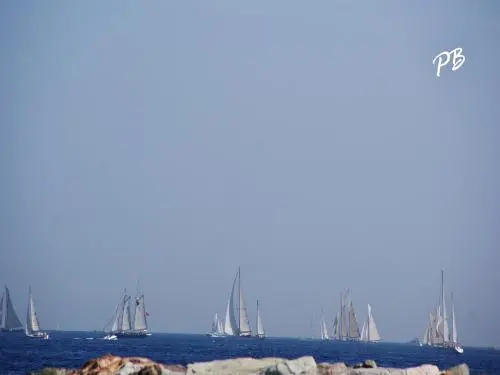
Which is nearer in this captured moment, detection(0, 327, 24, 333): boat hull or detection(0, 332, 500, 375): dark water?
detection(0, 332, 500, 375): dark water

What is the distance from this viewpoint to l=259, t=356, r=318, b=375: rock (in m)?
40.1

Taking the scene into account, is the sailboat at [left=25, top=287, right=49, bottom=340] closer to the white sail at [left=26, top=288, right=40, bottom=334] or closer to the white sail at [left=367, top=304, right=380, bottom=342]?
the white sail at [left=26, top=288, right=40, bottom=334]

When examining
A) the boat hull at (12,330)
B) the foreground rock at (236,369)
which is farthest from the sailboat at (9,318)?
the foreground rock at (236,369)

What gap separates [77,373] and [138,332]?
421ft

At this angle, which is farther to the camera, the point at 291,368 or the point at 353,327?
the point at 353,327

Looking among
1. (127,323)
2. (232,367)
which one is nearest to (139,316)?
(127,323)

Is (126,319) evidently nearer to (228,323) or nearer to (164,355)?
(228,323)

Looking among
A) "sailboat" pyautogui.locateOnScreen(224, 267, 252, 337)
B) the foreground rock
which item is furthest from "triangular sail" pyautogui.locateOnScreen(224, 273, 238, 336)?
the foreground rock

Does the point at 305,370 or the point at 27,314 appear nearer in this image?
the point at 305,370

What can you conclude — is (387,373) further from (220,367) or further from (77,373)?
(77,373)

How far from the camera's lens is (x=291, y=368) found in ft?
132

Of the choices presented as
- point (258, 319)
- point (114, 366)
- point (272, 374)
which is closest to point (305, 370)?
point (272, 374)

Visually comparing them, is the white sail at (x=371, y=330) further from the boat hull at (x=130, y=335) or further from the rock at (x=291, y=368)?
the rock at (x=291, y=368)

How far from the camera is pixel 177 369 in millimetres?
44031
